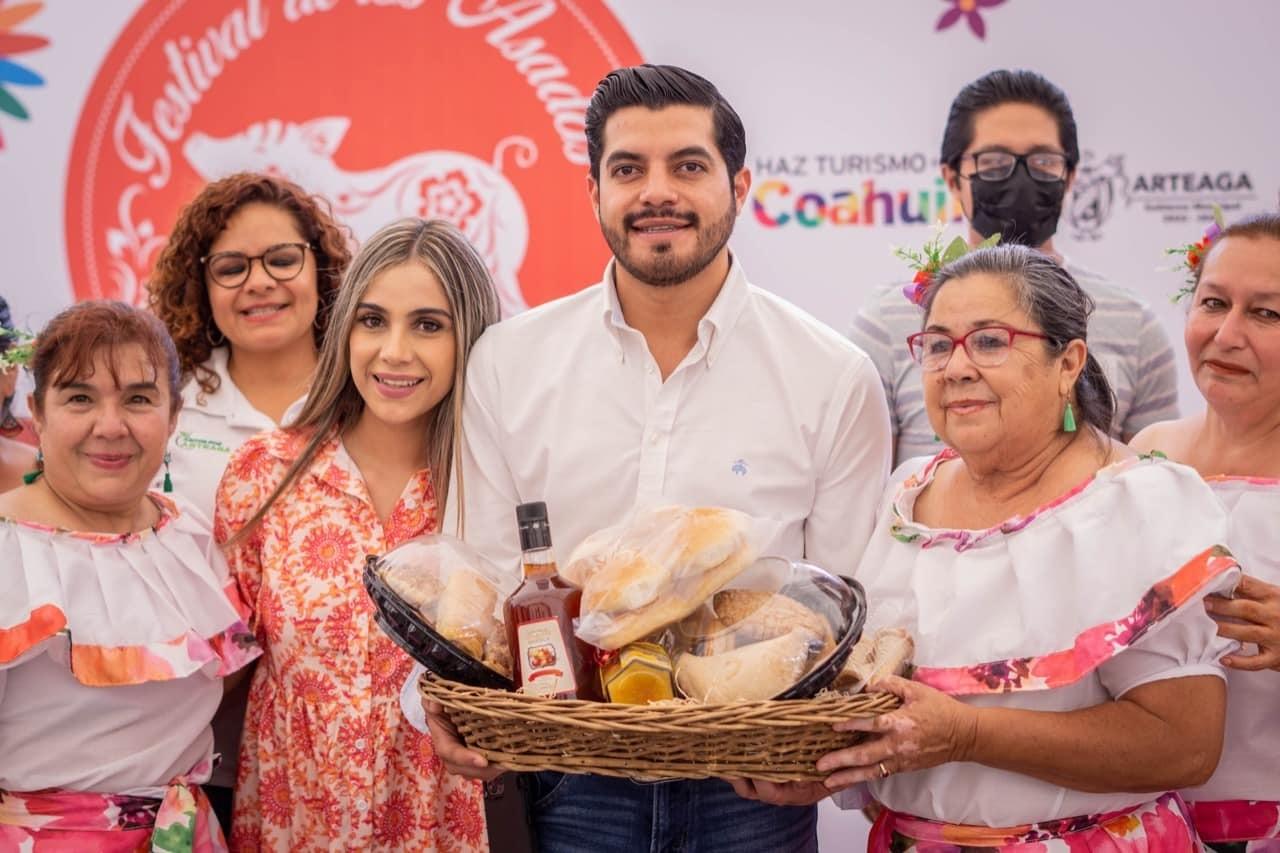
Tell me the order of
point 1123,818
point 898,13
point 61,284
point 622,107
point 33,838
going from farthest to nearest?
point 61,284 → point 898,13 → point 622,107 → point 33,838 → point 1123,818

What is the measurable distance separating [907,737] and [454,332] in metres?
1.16

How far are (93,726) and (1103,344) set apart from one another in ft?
7.46

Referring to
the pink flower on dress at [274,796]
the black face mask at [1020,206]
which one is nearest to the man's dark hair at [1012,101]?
the black face mask at [1020,206]

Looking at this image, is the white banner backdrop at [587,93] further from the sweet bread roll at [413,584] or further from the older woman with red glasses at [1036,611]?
the sweet bread roll at [413,584]

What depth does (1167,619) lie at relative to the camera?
5.63 feet

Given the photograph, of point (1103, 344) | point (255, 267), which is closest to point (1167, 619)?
point (1103, 344)

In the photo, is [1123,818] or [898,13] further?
[898,13]

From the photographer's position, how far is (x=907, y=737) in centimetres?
172

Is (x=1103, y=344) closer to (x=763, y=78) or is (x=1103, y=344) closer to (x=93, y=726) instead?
(x=763, y=78)

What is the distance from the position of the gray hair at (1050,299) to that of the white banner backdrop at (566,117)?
1.76m

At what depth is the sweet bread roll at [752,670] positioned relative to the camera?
1653 millimetres

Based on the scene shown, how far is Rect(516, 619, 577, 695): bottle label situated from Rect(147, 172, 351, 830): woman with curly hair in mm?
1327

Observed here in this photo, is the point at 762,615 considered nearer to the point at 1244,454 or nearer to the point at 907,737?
the point at 907,737

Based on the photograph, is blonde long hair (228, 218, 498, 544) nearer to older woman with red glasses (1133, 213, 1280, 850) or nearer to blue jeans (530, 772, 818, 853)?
blue jeans (530, 772, 818, 853)
